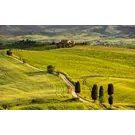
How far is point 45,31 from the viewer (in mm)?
8531

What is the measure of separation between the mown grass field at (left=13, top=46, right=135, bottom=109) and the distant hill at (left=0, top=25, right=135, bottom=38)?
0.97 ft

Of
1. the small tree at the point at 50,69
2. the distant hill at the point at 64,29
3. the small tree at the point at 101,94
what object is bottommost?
the small tree at the point at 101,94

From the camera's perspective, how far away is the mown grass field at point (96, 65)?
832cm

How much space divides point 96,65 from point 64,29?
→ 823mm

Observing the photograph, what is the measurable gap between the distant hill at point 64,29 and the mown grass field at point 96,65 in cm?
29

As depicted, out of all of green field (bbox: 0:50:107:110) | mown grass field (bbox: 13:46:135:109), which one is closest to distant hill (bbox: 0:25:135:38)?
mown grass field (bbox: 13:46:135:109)

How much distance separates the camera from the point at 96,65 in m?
8.47

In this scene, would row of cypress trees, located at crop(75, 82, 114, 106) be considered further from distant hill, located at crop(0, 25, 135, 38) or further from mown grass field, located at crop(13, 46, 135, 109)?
distant hill, located at crop(0, 25, 135, 38)

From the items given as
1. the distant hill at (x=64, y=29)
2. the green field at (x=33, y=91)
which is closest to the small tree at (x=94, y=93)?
the green field at (x=33, y=91)

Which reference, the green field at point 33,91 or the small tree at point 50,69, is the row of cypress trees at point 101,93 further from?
the small tree at point 50,69

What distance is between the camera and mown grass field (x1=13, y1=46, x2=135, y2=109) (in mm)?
8320

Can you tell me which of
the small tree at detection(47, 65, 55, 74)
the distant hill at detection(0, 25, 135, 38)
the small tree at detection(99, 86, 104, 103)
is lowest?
the small tree at detection(99, 86, 104, 103)
